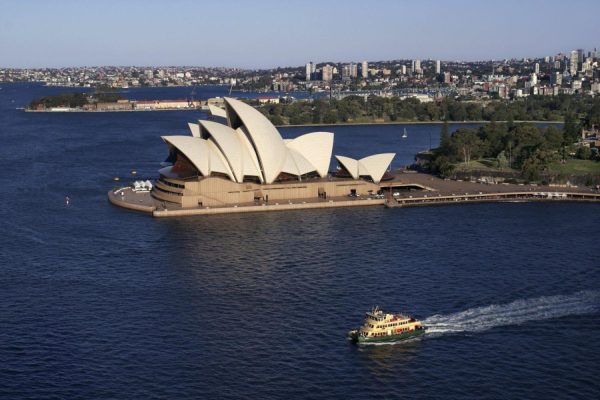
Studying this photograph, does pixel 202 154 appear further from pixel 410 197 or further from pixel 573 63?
pixel 573 63

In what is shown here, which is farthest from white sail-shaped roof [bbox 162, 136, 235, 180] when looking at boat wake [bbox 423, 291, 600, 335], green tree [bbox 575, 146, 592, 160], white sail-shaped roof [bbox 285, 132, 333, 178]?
green tree [bbox 575, 146, 592, 160]

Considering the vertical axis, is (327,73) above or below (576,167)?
above

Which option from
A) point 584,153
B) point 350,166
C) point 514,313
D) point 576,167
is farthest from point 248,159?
point 584,153

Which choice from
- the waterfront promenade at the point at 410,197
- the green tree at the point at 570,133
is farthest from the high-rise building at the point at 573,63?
the waterfront promenade at the point at 410,197

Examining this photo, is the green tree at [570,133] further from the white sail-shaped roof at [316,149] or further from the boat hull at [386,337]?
the boat hull at [386,337]

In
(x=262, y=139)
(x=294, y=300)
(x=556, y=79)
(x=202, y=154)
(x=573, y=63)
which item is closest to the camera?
(x=294, y=300)

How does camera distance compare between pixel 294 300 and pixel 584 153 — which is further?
pixel 584 153
